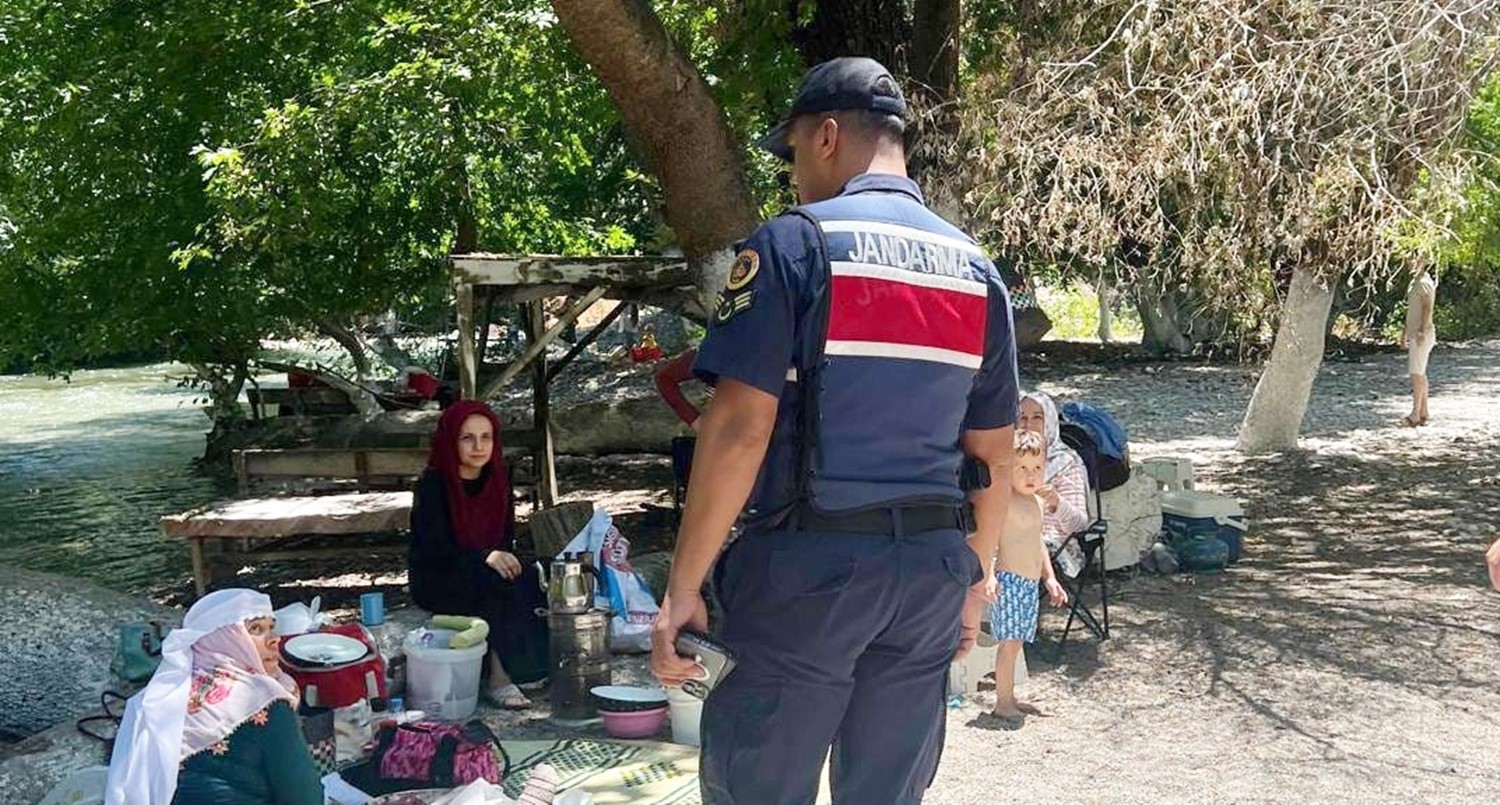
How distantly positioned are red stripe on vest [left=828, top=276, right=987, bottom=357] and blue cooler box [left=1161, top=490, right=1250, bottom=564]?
6.04 m

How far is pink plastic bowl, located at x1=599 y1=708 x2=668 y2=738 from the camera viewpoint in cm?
571

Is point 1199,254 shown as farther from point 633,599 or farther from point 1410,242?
point 633,599

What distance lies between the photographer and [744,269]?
2.75 meters

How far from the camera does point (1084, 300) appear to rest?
1215 inches

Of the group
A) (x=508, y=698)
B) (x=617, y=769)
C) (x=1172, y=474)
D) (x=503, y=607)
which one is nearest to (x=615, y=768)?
(x=617, y=769)

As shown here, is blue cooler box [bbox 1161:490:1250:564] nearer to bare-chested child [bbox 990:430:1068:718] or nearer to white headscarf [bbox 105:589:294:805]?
bare-chested child [bbox 990:430:1068:718]

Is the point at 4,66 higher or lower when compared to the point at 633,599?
higher

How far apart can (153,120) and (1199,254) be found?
7.44 metres

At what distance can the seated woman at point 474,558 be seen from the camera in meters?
6.53

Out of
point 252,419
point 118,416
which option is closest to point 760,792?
point 252,419

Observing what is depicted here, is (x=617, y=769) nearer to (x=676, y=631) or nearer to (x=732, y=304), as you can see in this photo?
(x=676, y=631)

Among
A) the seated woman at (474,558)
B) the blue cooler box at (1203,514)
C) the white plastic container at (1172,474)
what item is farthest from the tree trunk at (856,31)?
the seated woman at (474,558)

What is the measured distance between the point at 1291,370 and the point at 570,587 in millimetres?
8349

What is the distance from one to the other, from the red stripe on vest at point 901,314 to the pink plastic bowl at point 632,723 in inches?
127
